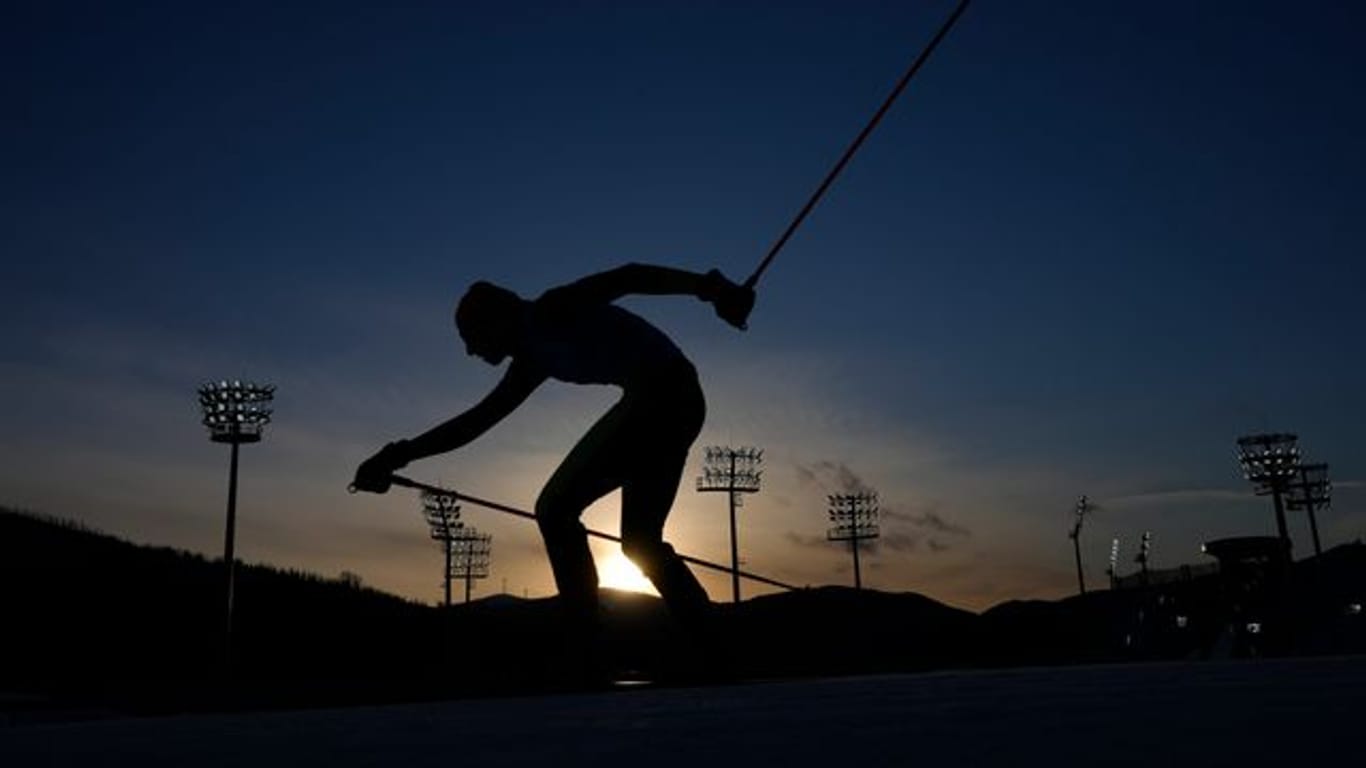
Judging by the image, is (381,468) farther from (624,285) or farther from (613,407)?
(624,285)

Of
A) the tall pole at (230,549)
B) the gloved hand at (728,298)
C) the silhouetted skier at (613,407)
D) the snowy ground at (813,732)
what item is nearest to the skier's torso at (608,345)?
the silhouetted skier at (613,407)

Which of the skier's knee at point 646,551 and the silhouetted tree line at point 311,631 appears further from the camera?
the silhouetted tree line at point 311,631

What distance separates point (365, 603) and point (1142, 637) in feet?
185

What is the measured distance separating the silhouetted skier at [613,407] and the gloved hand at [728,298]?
110 mm

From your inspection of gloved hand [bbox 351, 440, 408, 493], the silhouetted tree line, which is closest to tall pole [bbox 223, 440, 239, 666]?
the silhouetted tree line

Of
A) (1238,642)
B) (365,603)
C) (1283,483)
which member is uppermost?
(1283,483)

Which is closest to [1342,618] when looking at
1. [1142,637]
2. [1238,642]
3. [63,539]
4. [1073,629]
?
[1238,642]

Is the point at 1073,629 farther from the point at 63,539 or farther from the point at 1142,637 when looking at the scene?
the point at 63,539

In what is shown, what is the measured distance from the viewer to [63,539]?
45.7 m

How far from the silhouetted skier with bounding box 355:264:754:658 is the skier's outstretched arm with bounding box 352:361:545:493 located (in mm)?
258

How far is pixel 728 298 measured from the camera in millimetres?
4293

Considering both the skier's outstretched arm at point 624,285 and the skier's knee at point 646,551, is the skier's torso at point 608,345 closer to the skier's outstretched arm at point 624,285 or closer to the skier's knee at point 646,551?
the skier's outstretched arm at point 624,285

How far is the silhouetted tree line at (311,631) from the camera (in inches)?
1442

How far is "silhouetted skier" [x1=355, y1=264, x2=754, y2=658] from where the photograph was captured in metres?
4.50
